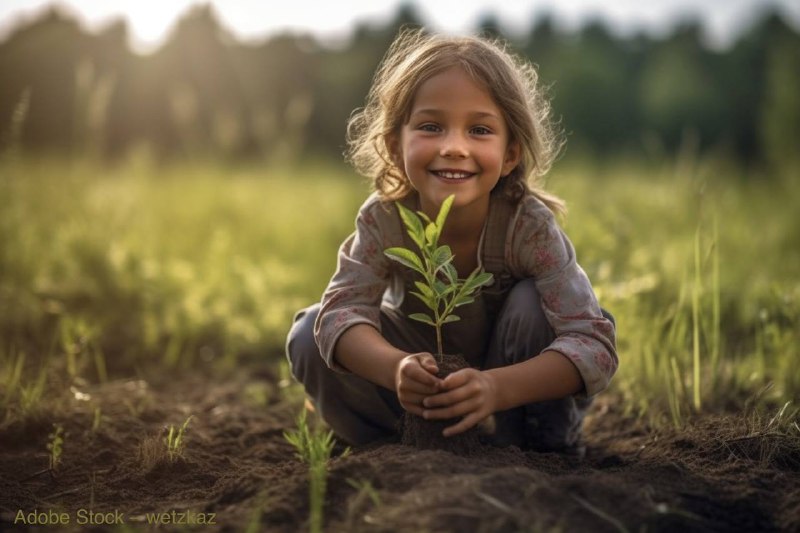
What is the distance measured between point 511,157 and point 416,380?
34.0 inches

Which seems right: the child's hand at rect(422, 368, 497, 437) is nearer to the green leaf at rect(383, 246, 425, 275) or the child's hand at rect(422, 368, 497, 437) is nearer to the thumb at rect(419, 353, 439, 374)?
the thumb at rect(419, 353, 439, 374)

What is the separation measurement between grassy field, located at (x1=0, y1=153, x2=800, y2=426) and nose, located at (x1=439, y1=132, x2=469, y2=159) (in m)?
0.80

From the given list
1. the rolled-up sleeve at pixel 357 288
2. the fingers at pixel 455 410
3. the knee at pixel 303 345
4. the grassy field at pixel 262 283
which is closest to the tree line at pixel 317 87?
the grassy field at pixel 262 283

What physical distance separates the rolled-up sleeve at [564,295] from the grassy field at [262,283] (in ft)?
1.68

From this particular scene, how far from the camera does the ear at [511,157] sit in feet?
7.57

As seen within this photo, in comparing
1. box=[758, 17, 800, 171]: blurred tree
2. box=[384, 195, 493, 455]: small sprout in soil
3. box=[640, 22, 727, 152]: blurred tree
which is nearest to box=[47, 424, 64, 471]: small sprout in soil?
box=[384, 195, 493, 455]: small sprout in soil

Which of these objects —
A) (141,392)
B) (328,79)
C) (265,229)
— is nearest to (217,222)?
(265,229)

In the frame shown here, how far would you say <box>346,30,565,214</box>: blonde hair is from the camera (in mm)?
2178

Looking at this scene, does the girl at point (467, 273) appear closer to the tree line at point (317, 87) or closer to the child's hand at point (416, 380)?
the child's hand at point (416, 380)

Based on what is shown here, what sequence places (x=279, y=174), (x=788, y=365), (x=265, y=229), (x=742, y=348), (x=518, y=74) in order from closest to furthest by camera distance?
(x=518, y=74) < (x=788, y=365) < (x=742, y=348) < (x=265, y=229) < (x=279, y=174)

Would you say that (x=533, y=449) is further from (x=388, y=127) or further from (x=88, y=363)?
(x=88, y=363)

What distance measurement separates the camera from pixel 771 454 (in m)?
1.97

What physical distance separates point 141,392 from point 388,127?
51.3 inches

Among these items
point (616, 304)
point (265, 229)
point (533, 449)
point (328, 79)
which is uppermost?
point (328, 79)
